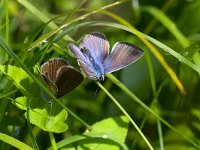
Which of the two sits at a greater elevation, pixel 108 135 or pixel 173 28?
pixel 173 28

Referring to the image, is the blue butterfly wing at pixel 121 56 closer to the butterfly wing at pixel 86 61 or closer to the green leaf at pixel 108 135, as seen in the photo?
the butterfly wing at pixel 86 61

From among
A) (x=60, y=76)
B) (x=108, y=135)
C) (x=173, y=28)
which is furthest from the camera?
(x=173, y=28)

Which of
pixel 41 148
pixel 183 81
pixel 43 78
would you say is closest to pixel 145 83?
pixel 183 81

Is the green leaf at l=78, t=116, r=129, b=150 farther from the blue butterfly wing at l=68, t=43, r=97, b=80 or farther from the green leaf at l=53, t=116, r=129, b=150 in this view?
the blue butterfly wing at l=68, t=43, r=97, b=80

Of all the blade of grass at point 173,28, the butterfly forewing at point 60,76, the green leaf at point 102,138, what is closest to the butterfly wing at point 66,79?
the butterfly forewing at point 60,76

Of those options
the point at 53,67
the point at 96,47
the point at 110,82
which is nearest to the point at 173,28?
the point at 110,82

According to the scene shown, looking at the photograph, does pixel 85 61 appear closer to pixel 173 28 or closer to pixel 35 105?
pixel 35 105
